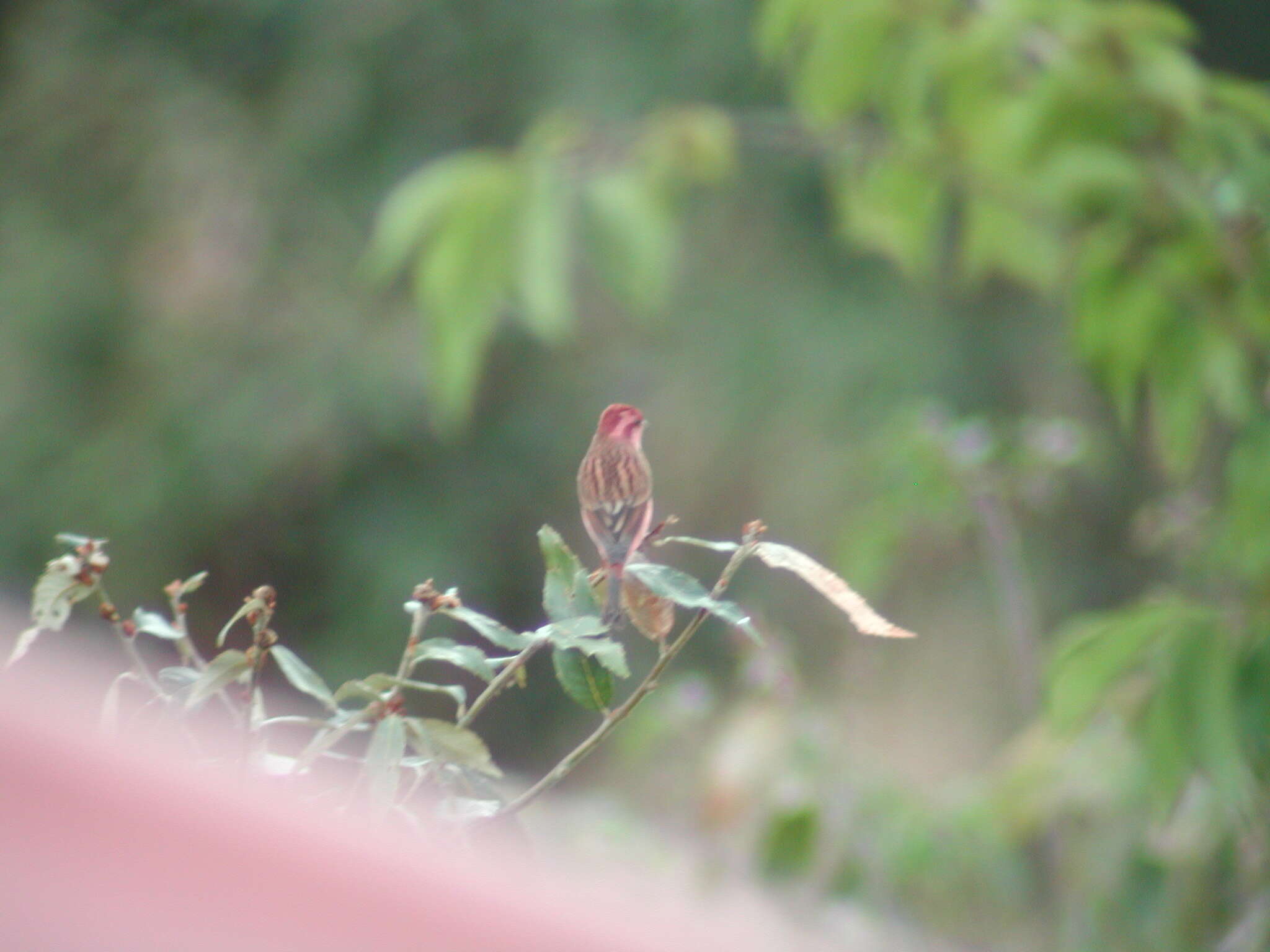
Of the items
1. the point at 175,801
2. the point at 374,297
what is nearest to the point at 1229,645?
the point at 175,801

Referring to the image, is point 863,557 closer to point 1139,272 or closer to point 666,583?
point 1139,272

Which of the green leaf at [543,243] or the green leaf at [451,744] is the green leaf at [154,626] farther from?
the green leaf at [543,243]

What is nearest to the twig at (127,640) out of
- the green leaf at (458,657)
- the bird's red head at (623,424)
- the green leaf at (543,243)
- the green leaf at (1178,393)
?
the green leaf at (458,657)

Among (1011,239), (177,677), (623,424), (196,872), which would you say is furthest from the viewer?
(1011,239)

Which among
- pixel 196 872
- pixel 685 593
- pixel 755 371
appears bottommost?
pixel 196 872

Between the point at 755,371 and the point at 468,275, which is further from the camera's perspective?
the point at 755,371

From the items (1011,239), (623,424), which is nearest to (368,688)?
(623,424)

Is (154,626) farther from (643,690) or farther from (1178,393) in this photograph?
(1178,393)
